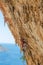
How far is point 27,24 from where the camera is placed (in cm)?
254

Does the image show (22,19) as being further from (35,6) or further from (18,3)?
(35,6)

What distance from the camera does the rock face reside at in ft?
7.61

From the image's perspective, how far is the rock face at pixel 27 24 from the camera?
2.32 m

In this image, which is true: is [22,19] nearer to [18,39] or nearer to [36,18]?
[36,18]

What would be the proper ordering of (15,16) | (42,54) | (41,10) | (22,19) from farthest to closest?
(15,16), (22,19), (42,54), (41,10)

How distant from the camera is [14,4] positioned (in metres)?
2.72

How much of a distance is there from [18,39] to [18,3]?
73 centimetres

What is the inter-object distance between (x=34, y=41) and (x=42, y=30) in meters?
0.26

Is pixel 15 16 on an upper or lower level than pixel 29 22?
upper

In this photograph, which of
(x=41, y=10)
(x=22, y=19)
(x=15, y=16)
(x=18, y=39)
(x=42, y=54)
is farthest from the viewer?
(x=18, y=39)

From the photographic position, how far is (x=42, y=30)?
2295mm

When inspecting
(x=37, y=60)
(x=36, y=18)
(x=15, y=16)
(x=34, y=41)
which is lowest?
(x=37, y=60)

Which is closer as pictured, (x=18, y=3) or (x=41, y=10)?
(x=41, y=10)

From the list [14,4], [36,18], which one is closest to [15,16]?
[14,4]
